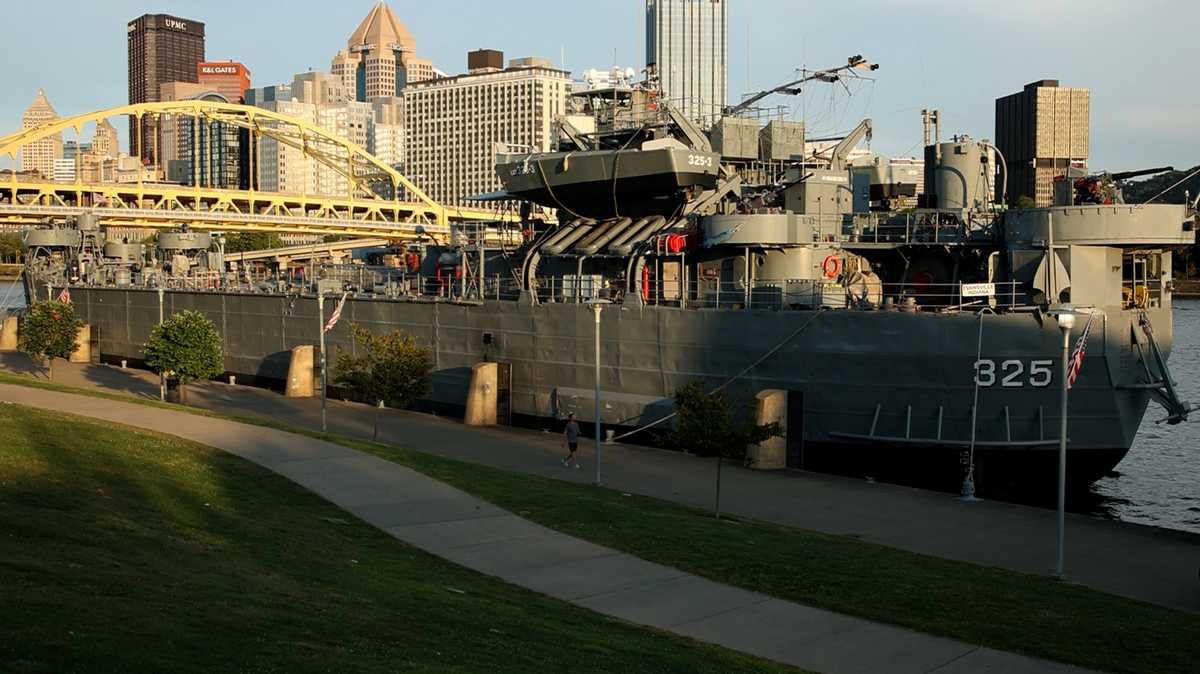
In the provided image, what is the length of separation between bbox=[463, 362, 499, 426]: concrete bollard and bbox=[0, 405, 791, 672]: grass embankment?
19.1 m

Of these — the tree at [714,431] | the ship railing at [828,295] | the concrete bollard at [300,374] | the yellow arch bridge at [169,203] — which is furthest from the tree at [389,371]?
the yellow arch bridge at [169,203]

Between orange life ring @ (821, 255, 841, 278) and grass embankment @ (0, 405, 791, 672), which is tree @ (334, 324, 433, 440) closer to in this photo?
orange life ring @ (821, 255, 841, 278)

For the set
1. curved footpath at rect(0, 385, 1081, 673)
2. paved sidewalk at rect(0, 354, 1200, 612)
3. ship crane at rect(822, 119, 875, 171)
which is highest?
ship crane at rect(822, 119, 875, 171)

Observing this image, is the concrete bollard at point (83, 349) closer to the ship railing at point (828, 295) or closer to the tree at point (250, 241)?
the ship railing at point (828, 295)

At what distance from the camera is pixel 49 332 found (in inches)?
2159

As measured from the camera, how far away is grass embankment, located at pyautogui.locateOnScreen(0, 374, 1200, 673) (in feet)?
55.4

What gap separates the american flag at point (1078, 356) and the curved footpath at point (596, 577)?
12975 millimetres

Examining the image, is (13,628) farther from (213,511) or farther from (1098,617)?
(1098,617)

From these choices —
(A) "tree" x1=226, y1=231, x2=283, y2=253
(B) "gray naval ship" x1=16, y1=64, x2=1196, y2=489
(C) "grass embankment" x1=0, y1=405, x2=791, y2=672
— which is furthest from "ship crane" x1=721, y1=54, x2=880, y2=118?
(A) "tree" x1=226, y1=231, x2=283, y2=253

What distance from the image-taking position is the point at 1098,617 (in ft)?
59.7

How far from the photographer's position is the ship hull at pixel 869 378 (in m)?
31.3

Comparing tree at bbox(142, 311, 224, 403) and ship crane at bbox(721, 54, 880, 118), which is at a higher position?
ship crane at bbox(721, 54, 880, 118)

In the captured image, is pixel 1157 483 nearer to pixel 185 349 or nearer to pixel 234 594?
pixel 234 594

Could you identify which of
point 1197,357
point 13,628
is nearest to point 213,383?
point 13,628
